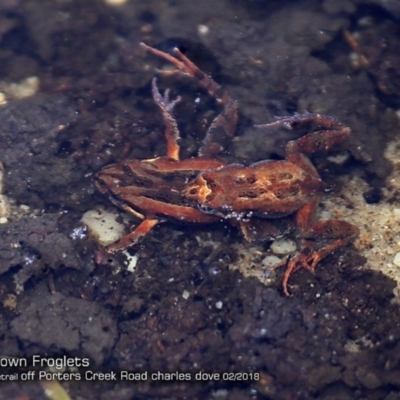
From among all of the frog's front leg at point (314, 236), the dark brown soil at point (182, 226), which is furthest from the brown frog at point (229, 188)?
the dark brown soil at point (182, 226)

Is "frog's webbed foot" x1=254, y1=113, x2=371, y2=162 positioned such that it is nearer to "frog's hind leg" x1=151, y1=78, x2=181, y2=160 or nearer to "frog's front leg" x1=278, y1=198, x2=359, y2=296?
"frog's front leg" x1=278, y1=198, x2=359, y2=296

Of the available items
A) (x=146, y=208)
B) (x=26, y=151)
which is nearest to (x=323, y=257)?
(x=146, y=208)

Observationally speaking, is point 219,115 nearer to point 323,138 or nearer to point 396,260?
point 323,138

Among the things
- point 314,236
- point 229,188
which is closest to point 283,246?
point 314,236

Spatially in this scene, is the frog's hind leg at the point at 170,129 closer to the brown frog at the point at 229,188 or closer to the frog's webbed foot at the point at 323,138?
the brown frog at the point at 229,188

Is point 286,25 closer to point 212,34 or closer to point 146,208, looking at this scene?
point 212,34

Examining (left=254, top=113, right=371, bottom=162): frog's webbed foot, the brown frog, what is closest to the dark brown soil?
(left=254, top=113, right=371, bottom=162): frog's webbed foot
